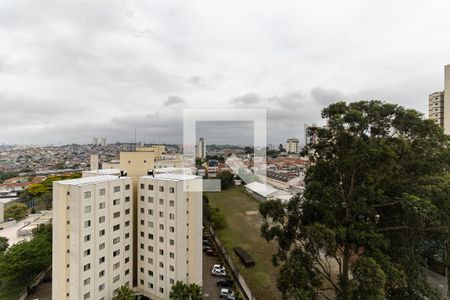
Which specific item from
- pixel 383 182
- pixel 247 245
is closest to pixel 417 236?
pixel 383 182

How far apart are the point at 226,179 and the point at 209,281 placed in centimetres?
2680

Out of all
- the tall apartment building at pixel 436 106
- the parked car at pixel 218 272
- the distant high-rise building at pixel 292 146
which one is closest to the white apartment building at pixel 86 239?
the parked car at pixel 218 272

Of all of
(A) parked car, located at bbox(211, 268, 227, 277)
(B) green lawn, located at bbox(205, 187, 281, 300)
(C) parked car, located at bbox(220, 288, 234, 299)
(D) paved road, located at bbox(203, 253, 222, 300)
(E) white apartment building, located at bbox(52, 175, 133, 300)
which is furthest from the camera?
(A) parked car, located at bbox(211, 268, 227, 277)

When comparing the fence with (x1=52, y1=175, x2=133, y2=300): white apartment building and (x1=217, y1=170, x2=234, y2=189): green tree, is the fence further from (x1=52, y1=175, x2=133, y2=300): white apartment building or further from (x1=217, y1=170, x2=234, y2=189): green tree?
(x1=217, y1=170, x2=234, y2=189): green tree

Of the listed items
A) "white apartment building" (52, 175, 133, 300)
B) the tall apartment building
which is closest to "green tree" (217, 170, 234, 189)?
"white apartment building" (52, 175, 133, 300)

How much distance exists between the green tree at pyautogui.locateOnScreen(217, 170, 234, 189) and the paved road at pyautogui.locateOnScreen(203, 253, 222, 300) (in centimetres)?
2341

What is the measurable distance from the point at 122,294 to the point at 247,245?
1019 cm

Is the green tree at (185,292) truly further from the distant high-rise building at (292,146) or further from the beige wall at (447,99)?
the distant high-rise building at (292,146)

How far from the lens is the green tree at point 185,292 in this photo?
10531 millimetres

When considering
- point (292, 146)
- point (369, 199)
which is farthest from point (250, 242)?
point (292, 146)

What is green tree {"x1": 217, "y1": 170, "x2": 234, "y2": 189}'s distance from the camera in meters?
40.4

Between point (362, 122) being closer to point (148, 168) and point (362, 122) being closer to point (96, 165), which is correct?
point (148, 168)

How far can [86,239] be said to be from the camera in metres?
10.4

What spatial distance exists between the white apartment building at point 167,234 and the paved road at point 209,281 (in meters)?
1.24
